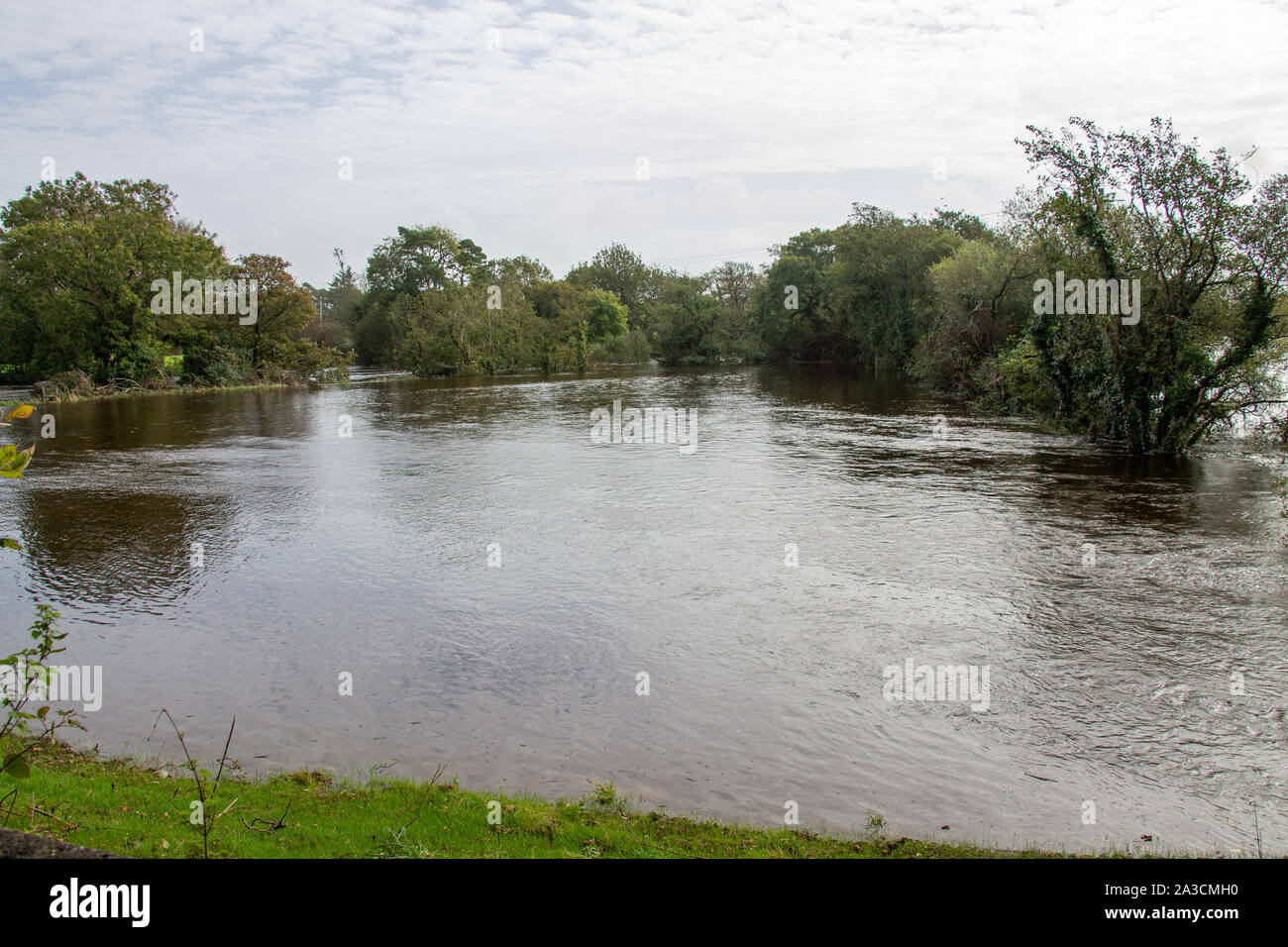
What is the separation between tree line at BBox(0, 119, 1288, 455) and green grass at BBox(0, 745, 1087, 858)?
1804 centimetres

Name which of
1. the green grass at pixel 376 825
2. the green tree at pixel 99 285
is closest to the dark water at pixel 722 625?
the green grass at pixel 376 825

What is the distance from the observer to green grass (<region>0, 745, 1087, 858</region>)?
191 inches

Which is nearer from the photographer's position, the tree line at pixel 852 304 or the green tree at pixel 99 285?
the tree line at pixel 852 304

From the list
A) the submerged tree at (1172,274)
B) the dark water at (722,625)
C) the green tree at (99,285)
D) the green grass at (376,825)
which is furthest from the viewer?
the green tree at (99,285)

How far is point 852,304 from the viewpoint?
58.2 meters

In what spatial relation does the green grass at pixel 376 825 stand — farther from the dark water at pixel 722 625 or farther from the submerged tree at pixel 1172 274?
the submerged tree at pixel 1172 274

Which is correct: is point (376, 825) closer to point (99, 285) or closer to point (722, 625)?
point (722, 625)

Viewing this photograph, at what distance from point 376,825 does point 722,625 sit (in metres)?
5.43

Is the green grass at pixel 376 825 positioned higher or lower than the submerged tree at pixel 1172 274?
lower

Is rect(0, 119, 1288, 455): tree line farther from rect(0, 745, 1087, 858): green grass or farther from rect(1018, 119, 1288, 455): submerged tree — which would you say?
rect(0, 745, 1087, 858): green grass

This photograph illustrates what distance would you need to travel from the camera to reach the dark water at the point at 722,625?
669 centimetres

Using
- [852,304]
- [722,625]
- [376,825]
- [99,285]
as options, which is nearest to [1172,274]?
[722,625]

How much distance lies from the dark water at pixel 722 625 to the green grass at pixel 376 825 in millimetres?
585
